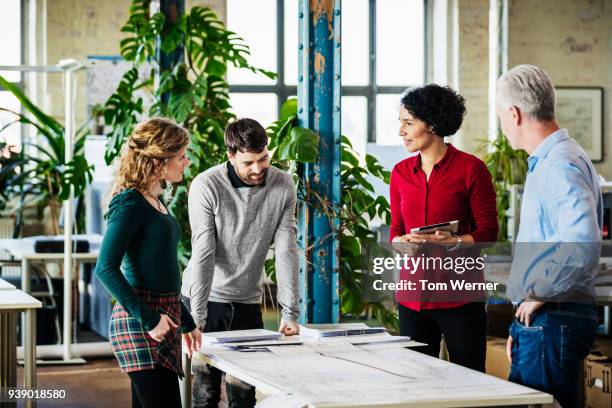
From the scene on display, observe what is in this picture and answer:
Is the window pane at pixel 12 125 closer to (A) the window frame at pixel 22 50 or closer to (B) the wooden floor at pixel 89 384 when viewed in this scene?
(A) the window frame at pixel 22 50

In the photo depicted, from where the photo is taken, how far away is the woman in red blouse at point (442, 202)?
3.24 meters

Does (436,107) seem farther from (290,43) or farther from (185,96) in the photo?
(290,43)

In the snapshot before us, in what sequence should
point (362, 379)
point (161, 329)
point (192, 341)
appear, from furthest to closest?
point (192, 341), point (161, 329), point (362, 379)

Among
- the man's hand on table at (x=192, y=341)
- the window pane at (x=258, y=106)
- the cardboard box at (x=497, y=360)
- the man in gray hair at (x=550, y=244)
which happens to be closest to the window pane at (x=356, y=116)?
the window pane at (x=258, y=106)

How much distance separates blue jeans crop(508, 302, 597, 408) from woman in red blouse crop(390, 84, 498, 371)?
782 mm

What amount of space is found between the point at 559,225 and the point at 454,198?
961mm

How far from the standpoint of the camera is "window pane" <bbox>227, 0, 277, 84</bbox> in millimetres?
10398

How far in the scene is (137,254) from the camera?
283 centimetres

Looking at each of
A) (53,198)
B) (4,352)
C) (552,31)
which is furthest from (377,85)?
(4,352)

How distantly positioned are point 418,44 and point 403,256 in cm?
784

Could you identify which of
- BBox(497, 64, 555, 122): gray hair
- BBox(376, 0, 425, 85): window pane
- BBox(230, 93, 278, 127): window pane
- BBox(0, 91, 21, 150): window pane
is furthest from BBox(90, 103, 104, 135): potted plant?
BBox(497, 64, 555, 122): gray hair

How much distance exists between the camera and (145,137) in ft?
9.50

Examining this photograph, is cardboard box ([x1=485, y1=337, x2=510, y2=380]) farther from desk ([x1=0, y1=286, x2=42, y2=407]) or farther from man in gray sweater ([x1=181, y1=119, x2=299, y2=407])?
desk ([x1=0, y1=286, x2=42, y2=407])

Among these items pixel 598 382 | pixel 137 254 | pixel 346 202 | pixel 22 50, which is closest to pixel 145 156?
pixel 137 254
